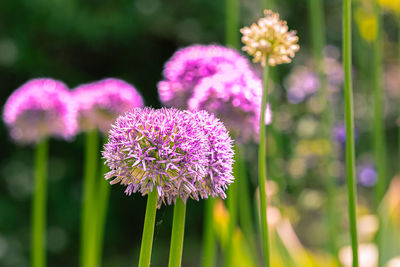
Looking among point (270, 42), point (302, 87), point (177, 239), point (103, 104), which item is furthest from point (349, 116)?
point (302, 87)

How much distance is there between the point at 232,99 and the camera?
69 centimetres

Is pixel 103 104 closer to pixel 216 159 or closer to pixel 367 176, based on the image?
pixel 216 159

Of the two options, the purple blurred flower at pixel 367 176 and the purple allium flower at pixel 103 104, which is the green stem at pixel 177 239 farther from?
the purple blurred flower at pixel 367 176

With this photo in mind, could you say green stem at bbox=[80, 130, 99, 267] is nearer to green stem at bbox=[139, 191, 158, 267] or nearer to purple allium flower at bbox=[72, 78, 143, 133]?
purple allium flower at bbox=[72, 78, 143, 133]

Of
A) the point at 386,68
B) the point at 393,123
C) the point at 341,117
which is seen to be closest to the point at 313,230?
the point at 341,117

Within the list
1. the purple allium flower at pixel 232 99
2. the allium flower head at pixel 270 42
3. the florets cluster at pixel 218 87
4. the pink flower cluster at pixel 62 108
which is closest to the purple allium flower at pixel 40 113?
the pink flower cluster at pixel 62 108

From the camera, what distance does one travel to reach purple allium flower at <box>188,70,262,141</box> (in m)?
0.68

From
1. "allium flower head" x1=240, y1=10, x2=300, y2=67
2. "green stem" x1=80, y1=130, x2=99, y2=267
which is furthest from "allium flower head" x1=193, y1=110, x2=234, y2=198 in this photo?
"green stem" x1=80, y1=130, x2=99, y2=267

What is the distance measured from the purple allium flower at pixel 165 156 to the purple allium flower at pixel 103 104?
69cm

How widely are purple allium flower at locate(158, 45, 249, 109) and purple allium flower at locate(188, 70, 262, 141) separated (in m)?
Result: 0.05

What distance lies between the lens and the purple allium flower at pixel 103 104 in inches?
44.0

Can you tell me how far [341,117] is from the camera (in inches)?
125

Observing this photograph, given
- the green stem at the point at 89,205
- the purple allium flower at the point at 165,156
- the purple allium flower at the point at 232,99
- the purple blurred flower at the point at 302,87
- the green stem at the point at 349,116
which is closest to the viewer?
the purple allium flower at the point at 165,156

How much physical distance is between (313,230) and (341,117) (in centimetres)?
77
